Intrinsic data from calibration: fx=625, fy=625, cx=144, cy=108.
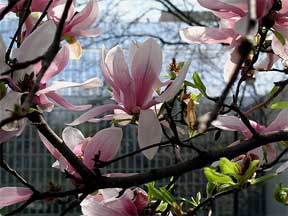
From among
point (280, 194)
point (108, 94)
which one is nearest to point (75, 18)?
point (280, 194)

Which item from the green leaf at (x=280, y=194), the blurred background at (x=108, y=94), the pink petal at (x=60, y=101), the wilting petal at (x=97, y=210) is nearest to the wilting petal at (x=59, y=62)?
the pink petal at (x=60, y=101)

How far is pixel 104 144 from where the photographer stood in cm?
47

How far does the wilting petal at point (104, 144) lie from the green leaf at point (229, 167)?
0.26 feet

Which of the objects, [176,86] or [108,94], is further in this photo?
[108,94]

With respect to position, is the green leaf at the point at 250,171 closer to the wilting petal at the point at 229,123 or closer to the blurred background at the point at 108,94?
the wilting petal at the point at 229,123

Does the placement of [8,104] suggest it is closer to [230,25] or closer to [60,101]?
[60,101]

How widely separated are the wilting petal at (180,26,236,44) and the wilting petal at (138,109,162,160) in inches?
3.0

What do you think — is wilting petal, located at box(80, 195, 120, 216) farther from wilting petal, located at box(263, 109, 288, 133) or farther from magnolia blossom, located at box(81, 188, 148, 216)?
wilting petal, located at box(263, 109, 288, 133)

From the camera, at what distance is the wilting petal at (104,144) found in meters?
0.46

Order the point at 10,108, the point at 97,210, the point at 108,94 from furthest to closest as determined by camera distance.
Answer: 1. the point at 108,94
2. the point at 97,210
3. the point at 10,108

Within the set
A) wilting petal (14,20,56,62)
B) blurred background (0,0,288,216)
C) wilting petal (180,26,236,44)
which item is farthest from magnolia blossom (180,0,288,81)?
blurred background (0,0,288,216)

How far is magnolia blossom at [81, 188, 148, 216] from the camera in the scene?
489mm

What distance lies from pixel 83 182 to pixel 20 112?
0.43ft

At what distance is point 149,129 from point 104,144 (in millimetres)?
52
